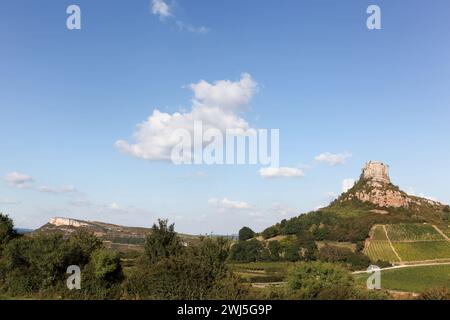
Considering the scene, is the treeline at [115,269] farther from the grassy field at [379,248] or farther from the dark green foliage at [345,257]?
the grassy field at [379,248]

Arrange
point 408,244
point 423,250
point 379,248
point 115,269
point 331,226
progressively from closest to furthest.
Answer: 1. point 115,269
2. point 423,250
3. point 408,244
4. point 379,248
5. point 331,226

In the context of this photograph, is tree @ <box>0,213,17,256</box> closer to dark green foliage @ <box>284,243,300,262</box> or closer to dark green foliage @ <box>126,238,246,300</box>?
dark green foliage @ <box>126,238,246,300</box>

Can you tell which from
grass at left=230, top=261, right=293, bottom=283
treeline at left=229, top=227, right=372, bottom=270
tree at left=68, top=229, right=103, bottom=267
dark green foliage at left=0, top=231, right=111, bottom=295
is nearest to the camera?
dark green foliage at left=0, top=231, right=111, bottom=295

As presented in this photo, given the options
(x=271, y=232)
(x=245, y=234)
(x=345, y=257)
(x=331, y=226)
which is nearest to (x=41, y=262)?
(x=345, y=257)

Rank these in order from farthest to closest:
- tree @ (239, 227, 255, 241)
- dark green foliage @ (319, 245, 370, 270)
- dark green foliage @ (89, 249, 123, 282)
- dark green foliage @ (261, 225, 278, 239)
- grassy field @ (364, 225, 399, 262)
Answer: tree @ (239, 227, 255, 241)
dark green foliage @ (261, 225, 278, 239)
grassy field @ (364, 225, 399, 262)
dark green foliage @ (319, 245, 370, 270)
dark green foliage @ (89, 249, 123, 282)

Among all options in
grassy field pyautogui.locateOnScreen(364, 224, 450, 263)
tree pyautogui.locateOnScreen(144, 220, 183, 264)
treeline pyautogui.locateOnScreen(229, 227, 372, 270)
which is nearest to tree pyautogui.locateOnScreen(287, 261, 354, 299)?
tree pyautogui.locateOnScreen(144, 220, 183, 264)

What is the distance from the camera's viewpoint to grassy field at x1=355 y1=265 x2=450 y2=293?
7714 centimetres

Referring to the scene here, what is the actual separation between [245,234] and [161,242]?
465 feet

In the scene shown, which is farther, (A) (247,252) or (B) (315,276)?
(A) (247,252)

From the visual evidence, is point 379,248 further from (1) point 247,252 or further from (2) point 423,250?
(1) point 247,252

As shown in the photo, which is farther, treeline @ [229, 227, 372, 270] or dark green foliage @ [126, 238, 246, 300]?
treeline @ [229, 227, 372, 270]

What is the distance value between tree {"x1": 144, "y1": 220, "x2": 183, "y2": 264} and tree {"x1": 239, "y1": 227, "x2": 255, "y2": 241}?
461ft

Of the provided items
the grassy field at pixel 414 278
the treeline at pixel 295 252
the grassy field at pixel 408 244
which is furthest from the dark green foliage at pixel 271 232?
the grassy field at pixel 414 278

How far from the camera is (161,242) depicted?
1522 inches
